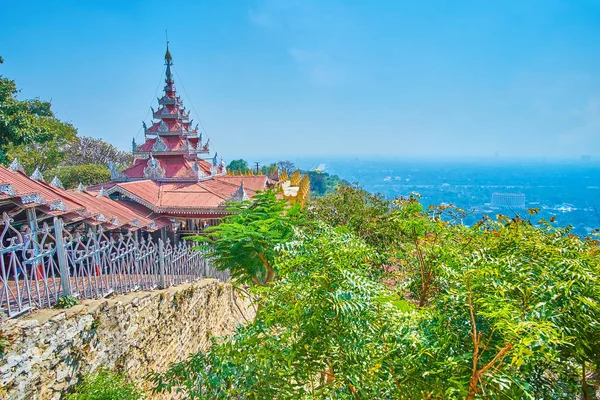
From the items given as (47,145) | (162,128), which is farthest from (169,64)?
(47,145)

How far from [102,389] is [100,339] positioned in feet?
2.69

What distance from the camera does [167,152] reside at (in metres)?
18.2

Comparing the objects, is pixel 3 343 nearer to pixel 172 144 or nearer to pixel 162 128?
pixel 172 144

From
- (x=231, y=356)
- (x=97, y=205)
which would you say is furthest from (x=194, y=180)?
(x=231, y=356)

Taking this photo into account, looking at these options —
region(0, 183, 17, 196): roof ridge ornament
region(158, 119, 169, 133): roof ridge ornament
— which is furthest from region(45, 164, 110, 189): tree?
region(0, 183, 17, 196): roof ridge ornament

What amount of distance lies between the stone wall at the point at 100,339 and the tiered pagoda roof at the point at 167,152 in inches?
394

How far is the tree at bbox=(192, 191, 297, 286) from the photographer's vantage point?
714 centimetres

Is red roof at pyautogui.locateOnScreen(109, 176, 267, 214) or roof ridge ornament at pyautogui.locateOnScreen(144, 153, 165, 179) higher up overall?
roof ridge ornament at pyautogui.locateOnScreen(144, 153, 165, 179)

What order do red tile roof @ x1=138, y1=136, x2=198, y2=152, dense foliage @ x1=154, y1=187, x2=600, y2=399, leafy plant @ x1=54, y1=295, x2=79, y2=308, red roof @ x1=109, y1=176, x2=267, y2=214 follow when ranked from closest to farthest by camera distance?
dense foliage @ x1=154, y1=187, x2=600, y2=399
leafy plant @ x1=54, y1=295, x2=79, y2=308
red roof @ x1=109, y1=176, x2=267, y2=214
red tile roof @ x1=138, y1=136, x2=198, y2=152

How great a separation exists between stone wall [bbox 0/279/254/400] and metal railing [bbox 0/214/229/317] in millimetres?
238

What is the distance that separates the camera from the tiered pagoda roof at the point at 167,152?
17156 mm

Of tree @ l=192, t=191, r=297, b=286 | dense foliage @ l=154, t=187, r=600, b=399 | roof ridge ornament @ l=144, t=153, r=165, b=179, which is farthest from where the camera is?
roof ridge ornament @ l=144, t=153, r=165, b=179

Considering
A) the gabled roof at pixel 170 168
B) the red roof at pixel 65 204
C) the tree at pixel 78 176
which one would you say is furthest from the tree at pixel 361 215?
the tree at pixel 78 176

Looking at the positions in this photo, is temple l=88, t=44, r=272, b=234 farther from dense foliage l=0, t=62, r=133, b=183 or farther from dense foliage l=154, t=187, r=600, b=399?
dense foliage l=154, t=187, r=600, b=399
